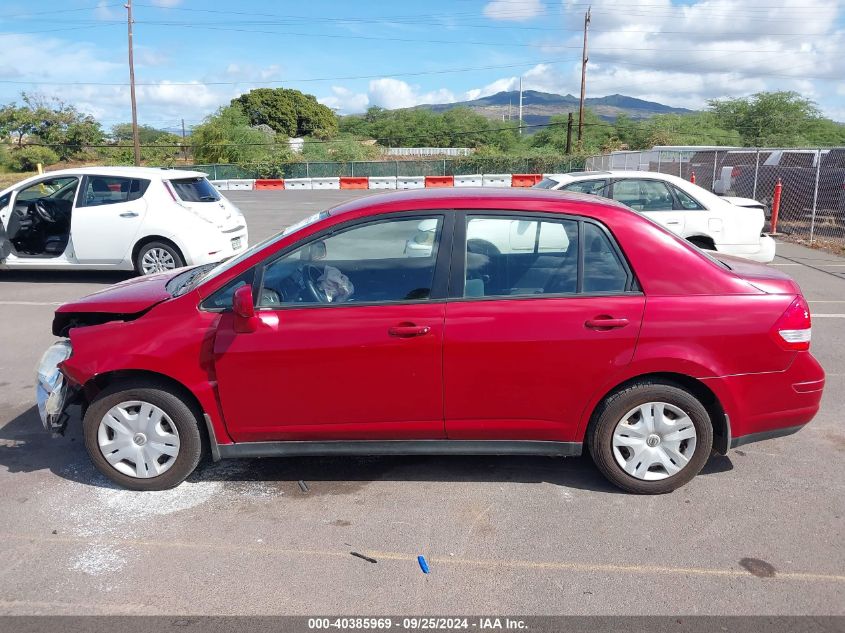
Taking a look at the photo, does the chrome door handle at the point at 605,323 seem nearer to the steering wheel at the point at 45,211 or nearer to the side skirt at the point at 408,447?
the side skirt at the point at 408,447

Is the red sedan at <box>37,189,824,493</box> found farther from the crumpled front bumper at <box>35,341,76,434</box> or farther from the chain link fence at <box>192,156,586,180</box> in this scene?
the chain link fence at <box>192,156,586,180</box>

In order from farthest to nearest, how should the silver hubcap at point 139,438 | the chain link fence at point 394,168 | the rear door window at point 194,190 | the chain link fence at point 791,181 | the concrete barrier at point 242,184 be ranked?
the chain link fence at point 394,168 < the concrete barrier at point 242,184 < the chain link fence at point 791,181 < the rear door window at point 194,190 < the silver hubcap at point 139,438

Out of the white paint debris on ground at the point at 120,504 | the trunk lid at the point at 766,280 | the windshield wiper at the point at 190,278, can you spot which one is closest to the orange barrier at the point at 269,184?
the windshield wiper at the point at 190,278

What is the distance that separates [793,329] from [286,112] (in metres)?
84.0

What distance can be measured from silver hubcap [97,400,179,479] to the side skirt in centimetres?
30

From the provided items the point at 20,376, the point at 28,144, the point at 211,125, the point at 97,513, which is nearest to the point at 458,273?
the point at 97,513

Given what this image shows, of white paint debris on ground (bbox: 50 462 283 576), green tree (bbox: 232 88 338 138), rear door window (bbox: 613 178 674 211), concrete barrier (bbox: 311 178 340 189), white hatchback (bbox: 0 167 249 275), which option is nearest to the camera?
white paint debris on ground (bbox: 50 462 283 576)

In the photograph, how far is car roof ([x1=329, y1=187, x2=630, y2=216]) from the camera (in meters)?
3.91

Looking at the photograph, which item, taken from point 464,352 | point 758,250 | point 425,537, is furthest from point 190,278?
point 758,250

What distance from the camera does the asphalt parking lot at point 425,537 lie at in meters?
3.11

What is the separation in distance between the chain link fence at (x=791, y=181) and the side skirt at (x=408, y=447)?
41.1 feet

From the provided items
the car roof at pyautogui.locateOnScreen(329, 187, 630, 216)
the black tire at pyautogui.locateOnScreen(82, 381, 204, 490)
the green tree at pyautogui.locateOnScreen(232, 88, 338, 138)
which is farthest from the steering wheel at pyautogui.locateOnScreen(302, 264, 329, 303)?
the green tree at pyautogui.locateOnScreen(232, 88, 338, 138)

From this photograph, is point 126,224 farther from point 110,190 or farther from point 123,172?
point 123,172

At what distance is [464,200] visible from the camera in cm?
391
